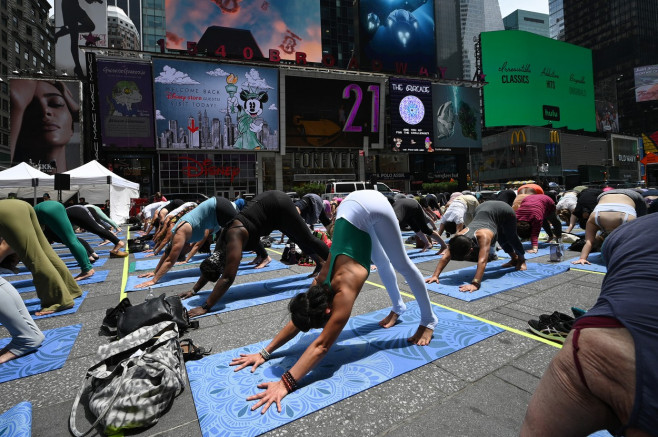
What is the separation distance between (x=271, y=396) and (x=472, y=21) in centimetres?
18761

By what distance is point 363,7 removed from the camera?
49219 millimetres

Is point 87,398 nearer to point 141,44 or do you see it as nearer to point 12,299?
point 12,299

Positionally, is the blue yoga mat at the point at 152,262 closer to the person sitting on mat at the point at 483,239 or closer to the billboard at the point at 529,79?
the person sitting on mat at the point at 483,239

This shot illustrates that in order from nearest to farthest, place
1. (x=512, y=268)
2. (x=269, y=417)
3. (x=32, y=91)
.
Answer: (x=269, y=417) < (x=512, y=268) < (x=32, y=91)

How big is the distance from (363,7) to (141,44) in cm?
9586

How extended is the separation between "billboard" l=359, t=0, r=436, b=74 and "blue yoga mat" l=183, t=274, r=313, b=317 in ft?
160

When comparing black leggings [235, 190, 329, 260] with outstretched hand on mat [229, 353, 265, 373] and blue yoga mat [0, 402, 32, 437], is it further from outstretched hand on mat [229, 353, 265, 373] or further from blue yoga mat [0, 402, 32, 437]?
blue yoga mat [0, 402, 32, 437]

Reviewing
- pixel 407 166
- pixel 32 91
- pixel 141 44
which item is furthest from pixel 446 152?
pixel 141 44

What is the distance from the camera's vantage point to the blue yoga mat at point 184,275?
252 inches

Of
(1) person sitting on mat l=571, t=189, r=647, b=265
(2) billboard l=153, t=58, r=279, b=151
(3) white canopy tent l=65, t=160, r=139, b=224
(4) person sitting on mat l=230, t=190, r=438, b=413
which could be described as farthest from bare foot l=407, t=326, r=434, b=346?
(2) billboard l=153, t=58, r=279, b=151

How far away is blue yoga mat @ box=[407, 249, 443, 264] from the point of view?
8.06 metres

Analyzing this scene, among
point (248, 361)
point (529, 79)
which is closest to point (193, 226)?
point (248, 361)

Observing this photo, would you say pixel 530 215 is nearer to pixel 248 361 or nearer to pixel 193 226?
pixel 248 361

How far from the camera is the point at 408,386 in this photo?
2623 mm
